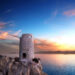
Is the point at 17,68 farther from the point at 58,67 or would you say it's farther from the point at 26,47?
the point at 58,67

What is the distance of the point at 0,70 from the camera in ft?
68.6

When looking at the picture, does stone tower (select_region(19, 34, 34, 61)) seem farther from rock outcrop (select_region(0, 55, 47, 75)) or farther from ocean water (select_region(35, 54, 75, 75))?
ocean water (select_region(35, 54, 75, 75))

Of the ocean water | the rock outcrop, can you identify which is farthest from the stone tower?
the ocean water

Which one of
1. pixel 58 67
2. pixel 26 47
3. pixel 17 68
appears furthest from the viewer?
pixel 58 67

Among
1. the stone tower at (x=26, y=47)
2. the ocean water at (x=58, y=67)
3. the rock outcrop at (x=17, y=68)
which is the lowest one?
the ocean water at (x=58, y=67)

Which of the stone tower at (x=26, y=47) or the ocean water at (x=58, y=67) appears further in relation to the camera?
the ocean water at (x=58, y=67)

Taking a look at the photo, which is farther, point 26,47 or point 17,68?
point 26,47

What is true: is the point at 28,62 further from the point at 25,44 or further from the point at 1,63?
the point at 1,63

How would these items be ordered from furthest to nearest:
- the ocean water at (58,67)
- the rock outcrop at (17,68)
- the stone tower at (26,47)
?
the ocean water at (58,67) → the stone tower at (26,47) → the rock outcrop at (17,68)

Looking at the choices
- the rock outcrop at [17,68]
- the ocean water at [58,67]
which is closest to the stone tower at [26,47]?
the rock outcrop at [17,68]

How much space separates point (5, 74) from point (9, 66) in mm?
1479

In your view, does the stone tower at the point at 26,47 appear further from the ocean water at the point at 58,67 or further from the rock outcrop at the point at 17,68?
the ocean water at the point at 58,67

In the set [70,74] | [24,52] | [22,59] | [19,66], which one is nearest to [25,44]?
[24,52]

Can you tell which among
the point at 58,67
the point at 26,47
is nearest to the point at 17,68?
the point at 26,47
